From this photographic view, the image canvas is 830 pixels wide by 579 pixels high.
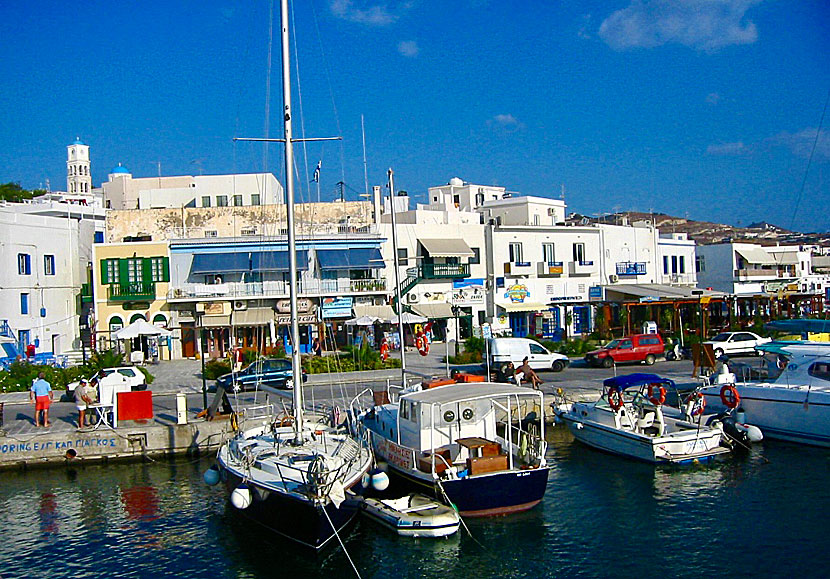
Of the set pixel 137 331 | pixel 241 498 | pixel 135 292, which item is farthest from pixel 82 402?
pixel 135 292

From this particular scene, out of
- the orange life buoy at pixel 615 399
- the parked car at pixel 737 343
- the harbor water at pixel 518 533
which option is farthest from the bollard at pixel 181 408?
the parked car at pixel 737 343

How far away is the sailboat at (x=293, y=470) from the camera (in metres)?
15.3

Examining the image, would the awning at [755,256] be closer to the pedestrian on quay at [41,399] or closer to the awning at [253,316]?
the awning at [253,316]

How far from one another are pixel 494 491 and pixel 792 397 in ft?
36.9

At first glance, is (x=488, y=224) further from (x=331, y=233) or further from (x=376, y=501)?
(x=376, y=501)

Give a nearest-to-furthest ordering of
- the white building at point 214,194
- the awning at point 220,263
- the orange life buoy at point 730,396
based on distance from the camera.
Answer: the orange life buoy at point 730,396, the awning at point 220,263, the white building at point 214,194

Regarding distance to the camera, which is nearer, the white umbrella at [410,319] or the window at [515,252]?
the white umbrella at [410,319]

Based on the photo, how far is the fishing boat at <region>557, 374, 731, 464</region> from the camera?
21141 mm

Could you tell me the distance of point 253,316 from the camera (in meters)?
46.9

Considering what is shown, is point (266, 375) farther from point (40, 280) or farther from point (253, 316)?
point (40, 280)

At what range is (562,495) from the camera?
19.2 metres

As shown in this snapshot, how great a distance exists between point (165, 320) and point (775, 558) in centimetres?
3987

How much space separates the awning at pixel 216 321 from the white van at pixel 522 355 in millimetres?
18274

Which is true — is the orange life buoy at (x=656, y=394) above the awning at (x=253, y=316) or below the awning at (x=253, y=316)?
below
